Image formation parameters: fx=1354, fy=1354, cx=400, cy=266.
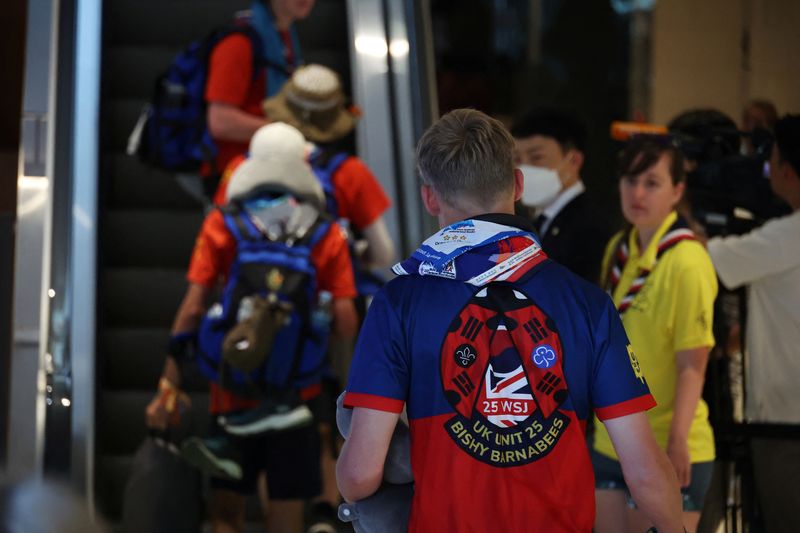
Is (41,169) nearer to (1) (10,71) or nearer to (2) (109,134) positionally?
(1) (10,71)

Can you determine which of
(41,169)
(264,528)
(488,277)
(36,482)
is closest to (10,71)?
(41,169)

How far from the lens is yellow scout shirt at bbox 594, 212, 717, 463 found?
13.7 feet

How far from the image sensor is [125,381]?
645 centimetres

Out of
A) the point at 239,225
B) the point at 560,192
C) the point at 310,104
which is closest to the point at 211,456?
the point at 239,225

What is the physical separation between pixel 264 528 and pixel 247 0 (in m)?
3.04

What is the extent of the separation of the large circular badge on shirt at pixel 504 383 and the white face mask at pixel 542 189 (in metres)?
2.11

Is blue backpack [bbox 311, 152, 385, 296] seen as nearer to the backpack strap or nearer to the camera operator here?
the backpack strap

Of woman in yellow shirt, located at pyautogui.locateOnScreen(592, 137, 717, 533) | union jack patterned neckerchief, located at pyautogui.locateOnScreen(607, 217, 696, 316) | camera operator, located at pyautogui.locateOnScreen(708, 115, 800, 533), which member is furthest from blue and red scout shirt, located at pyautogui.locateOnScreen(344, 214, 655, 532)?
camera operator, located at pyautogui.locateOnScreen(708, 115, 800, 533)

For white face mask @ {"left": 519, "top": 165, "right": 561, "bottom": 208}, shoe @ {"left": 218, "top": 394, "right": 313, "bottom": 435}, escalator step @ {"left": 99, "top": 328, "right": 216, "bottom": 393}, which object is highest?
white face mask @ {"left": 519, "top": 165, "right": 561, "bottom": 208}

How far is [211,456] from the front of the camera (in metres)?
4.97

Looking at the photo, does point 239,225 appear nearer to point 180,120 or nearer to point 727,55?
point 180,120

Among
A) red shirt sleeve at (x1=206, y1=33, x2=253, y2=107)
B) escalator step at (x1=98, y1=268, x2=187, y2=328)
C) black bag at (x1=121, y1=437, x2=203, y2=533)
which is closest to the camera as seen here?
black bag at (x1=121, y1=437, x2=203, y2=533)

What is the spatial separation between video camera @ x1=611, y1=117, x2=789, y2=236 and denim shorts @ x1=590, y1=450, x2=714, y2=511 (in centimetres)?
89

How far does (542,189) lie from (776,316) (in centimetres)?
101
